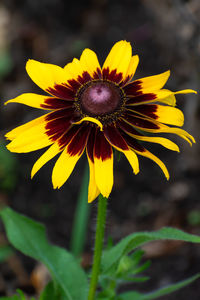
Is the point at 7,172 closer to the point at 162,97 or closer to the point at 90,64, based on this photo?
the point at 90,64

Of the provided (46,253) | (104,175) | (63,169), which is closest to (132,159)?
(104,175)

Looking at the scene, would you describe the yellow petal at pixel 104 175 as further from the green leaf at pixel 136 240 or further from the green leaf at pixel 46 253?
the green leaf at pixel 46 253

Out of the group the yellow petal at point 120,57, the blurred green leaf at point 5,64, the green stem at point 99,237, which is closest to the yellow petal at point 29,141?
the green stem at point 99,237

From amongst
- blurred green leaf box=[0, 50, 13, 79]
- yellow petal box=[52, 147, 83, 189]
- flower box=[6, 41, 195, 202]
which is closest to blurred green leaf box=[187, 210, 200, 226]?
flower box=[6, 41, 195, 202]

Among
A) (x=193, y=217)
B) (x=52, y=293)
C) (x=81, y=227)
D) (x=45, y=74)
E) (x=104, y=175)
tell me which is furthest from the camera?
(x=193, y=217)

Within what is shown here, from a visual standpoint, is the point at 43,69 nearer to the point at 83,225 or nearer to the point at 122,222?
the point at 83,225

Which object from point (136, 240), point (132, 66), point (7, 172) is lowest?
point (136, 240)
